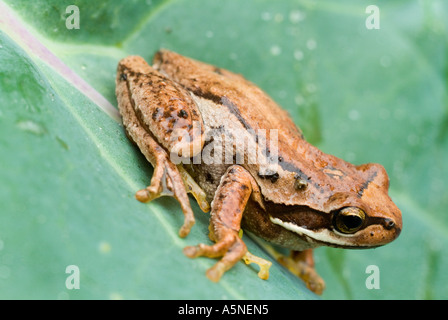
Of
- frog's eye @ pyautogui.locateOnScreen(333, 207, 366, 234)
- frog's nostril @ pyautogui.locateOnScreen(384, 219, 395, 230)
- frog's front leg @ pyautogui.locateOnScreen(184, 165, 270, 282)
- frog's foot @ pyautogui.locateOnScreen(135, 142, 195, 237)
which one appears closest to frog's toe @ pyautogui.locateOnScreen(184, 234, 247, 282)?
frog's front leg @ pyautogui.locateOnScreen(184, 165, 270, 282)

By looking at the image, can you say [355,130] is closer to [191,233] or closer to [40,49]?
[191,233]

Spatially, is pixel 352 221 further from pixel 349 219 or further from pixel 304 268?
pixel 304 268

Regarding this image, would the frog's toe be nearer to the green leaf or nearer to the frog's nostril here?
the green leaf

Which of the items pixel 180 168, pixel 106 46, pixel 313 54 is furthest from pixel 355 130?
pixel 106 46

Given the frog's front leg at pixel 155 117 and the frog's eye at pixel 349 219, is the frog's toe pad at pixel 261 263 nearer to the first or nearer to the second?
the frog's front leg at pixel 155 117

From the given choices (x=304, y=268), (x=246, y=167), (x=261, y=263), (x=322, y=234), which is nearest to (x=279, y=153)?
(x=246, y=167)

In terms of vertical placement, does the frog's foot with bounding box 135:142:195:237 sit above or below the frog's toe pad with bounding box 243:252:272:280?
above
